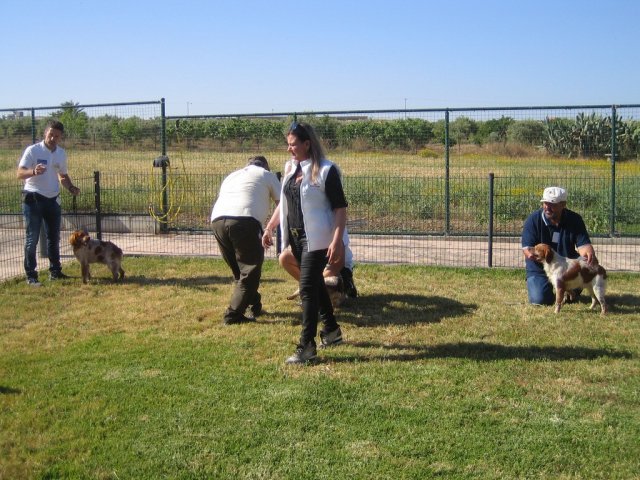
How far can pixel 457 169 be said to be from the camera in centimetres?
1242

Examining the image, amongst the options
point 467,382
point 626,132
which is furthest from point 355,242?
point 467,382

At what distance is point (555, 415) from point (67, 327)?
468 centimetres

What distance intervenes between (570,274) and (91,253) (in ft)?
18.9

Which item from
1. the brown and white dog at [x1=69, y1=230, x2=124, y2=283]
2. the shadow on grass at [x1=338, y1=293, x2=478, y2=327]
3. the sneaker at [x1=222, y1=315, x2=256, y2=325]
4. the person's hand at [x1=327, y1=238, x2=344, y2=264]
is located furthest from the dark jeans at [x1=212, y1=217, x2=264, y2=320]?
the brown and white dog at [x1=69, y1=230, x2=124, y2=283]

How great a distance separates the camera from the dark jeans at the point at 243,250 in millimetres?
6852

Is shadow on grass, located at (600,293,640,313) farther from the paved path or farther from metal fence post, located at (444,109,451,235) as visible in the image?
metal fence post, located at (444,109,451,235)

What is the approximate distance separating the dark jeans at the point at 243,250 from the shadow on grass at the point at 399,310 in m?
0.99

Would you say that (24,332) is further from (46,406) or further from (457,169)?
(457,169)

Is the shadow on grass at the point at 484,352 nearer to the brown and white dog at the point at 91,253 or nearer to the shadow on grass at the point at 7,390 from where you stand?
the shadow on grass at the point at 7,390

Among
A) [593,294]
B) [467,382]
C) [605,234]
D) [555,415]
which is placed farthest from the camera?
[605,234]

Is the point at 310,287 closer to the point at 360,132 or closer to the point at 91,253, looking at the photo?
the point at 91,253

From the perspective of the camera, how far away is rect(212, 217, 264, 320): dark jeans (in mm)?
6852

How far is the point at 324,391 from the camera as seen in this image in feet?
16.8

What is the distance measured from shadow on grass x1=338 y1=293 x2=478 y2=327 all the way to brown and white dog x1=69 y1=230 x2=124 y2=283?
10.7 feet
